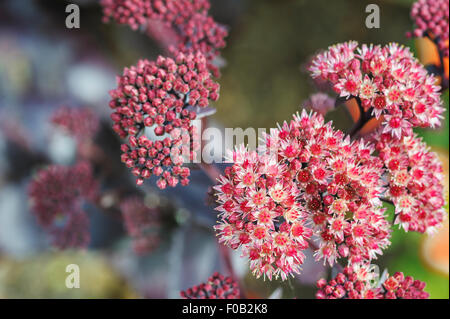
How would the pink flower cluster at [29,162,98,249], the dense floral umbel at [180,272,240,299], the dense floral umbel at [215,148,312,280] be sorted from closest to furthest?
1. the dense floral umbel at [215,148,312,280]
2. the dense floral umbel at [180,272,240,299]
3. the pink flower cluster at [29,162,98,249]

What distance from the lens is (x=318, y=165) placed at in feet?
1.56

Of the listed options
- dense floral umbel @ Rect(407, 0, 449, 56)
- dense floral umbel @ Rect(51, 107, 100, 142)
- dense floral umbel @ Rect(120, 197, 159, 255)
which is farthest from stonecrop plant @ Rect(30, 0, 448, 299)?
dense floral umbel @ Rect(51, 107, 100, 142)

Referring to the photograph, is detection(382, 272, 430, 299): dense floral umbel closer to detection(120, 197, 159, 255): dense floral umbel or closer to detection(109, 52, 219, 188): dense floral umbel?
detection(109, 52, 219, 188): dense floral umbel

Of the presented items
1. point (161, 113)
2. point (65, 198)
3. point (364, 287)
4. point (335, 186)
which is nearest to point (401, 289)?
point (364, 287)

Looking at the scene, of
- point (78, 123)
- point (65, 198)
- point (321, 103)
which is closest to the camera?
point (321, 103)

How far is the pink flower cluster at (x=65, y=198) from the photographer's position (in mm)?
798

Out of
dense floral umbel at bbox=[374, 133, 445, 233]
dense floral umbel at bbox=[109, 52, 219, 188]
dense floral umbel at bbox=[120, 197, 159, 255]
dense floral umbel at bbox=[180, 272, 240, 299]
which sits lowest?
dense floral umbel at bbox=[180, 272, 240, 299]

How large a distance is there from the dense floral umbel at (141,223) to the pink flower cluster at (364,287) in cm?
44

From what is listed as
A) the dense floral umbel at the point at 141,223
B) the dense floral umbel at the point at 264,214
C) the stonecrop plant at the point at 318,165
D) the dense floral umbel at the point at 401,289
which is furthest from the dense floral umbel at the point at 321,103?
the dense floral umbel at the point at 141,223

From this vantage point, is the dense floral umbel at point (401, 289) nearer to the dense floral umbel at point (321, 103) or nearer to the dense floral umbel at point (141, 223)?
the dense floral umbel at point (321, 103)

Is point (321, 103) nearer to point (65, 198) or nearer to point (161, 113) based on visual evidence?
point (161, 113)

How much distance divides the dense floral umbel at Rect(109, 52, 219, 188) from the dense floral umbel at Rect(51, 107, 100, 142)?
1.29ft

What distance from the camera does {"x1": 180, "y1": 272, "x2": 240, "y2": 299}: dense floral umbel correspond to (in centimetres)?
60

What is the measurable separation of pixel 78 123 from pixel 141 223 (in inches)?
11.1
